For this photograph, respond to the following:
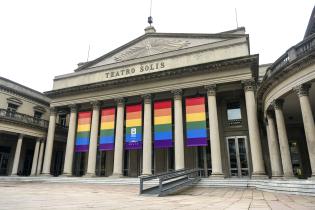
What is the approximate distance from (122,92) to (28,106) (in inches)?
485

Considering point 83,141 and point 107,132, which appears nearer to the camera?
point 107,132

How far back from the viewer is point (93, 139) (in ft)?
74.6

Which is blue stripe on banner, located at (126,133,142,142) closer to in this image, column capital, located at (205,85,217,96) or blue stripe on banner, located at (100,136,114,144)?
blue stripe on banner, located at (100,136,114,144)

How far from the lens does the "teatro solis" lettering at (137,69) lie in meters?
22.7

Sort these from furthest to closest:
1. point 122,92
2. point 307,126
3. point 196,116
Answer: point 122,92 → point 196,116 → point 307,126

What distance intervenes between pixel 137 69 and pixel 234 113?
9.61 meters

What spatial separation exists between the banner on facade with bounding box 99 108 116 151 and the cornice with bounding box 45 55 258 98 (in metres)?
2.52

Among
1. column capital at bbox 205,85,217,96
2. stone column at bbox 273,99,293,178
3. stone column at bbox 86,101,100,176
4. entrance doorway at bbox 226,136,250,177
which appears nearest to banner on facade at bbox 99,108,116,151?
stone column at bbox 86,101,100,176

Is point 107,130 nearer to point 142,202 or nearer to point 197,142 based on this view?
point 197,142

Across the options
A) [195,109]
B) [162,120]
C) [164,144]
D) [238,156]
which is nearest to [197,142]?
[195,109]

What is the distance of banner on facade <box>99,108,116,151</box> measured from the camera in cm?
2198

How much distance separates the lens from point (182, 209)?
536 cm

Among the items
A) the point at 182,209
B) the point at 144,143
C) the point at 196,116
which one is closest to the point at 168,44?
the point at 196,116

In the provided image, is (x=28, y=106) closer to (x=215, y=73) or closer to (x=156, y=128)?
(x=156, y=128)
